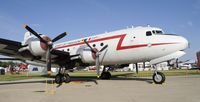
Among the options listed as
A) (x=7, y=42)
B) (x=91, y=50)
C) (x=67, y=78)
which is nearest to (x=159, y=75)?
(x=91, y=50)

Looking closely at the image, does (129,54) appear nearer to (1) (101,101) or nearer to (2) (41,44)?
(2) (41,44)

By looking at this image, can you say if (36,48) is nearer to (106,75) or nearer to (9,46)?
(9,46)

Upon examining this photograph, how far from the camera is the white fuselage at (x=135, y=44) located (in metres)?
15.7

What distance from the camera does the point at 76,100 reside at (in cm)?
931

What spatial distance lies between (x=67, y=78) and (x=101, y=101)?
998 cm

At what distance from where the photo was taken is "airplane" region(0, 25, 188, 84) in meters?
15.9

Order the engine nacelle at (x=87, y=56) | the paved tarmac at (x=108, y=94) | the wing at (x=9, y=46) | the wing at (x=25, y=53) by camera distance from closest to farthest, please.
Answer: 1. the paved tarmac at (x=108, y=94)
2. the wing at (x=9, y=46)
3. the wing at (x=25, y=53)
4. the engine nacelle at (x=87, y=56)

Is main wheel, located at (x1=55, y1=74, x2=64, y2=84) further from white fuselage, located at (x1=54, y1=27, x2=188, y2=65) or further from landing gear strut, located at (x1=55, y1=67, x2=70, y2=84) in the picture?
white fuselage, located at (x1=54, y1=27, x2=188, y2=65)

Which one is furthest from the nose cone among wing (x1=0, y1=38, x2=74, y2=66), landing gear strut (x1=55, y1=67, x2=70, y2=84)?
landing gear strut (x1=55, y1=67, x2=70, y2=84)

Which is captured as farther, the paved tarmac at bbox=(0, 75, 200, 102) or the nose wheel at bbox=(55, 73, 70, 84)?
the nose wheel at bbox=(55, 73, 70, 84)

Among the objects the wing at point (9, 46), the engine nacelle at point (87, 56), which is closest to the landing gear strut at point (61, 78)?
the engine nacelle at point (87, 56)

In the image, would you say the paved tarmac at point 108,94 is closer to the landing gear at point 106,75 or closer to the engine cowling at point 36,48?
the engine cowling at point 36,48

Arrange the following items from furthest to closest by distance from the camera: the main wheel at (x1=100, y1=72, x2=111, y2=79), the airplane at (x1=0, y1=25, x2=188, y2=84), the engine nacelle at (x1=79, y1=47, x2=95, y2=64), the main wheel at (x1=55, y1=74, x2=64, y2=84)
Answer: the main wheel at (x1=100, y1=72, x2=111, y2=79), the main wheel at (x1=55, y1=74, x2=64, y2=84), the engine nacelle at (x1=79, y1=47, x2=95, y2=64), the airplane at (x1=0, y1=25, x2=188, y2=84)

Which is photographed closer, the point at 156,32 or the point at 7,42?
the point at 7,42
